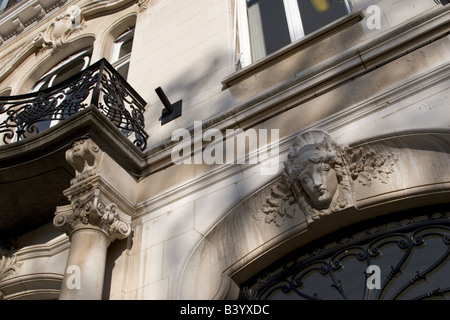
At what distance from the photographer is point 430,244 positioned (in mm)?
3971

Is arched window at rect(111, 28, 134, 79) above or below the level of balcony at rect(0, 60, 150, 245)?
above

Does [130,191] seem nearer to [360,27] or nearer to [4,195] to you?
[4,195]

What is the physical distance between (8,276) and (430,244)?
14.5 feet

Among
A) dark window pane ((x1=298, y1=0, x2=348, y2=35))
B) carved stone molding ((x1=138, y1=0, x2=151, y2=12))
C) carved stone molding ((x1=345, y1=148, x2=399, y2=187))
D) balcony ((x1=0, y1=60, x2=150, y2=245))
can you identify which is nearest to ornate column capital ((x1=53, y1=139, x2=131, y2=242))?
balcony ((x1=0, y1=60, x2=150, y2=245))

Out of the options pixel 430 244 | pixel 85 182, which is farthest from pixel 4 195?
pixel 430 244

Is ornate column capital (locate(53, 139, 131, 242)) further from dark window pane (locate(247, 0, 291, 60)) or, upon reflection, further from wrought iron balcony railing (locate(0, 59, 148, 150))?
dark window pane (locate(247, 0, 291, 60))

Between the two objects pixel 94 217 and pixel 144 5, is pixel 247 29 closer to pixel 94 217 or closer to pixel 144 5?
pixel 144 5

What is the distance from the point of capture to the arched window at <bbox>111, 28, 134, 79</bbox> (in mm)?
8607

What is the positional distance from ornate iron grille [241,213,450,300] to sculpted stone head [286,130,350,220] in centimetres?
33

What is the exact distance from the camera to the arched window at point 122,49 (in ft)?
28.2

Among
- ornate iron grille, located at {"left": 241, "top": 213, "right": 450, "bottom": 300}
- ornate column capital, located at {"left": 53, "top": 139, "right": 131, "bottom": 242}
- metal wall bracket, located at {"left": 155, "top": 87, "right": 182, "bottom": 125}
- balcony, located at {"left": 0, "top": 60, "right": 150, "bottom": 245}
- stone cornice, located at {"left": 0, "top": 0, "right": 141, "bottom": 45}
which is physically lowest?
ornate iron grille, located at {"left": 241, "top": 213, "right": 450, "bottom": 300}

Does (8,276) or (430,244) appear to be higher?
(8,276)
